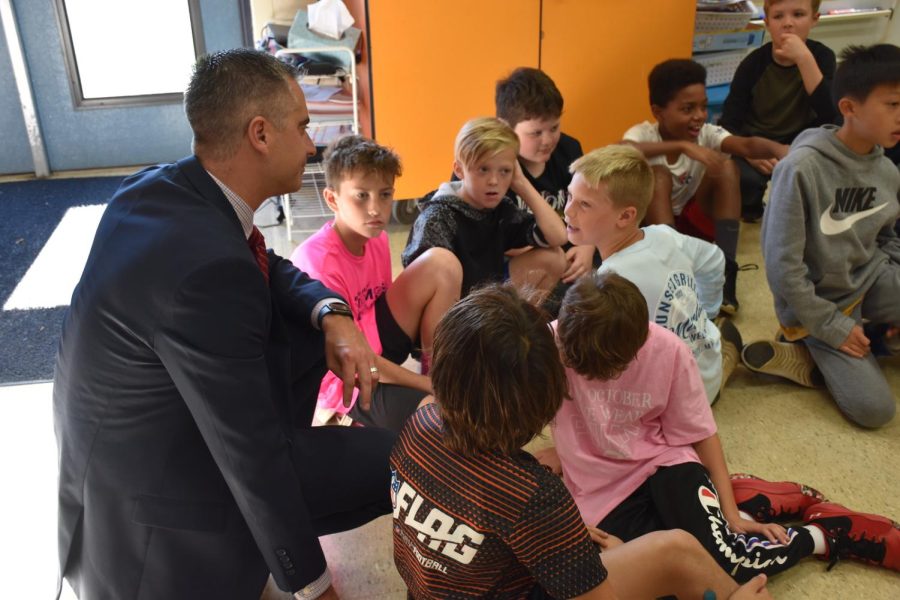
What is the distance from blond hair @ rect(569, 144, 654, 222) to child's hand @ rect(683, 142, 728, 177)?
0.81 m

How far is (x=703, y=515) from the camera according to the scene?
1421 mm

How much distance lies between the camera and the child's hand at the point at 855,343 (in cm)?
205

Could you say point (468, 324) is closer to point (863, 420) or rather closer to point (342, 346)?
point (342, 346)

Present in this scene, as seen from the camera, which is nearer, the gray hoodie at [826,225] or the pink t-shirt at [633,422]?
the pink t-shirt at [633,422]

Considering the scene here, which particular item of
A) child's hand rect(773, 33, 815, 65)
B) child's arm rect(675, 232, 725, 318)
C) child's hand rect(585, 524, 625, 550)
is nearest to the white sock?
child's hand rect(585, 524, 625, 550)

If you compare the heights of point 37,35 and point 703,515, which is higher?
point 37,35

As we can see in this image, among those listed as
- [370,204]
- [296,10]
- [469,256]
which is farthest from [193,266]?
[296,10]

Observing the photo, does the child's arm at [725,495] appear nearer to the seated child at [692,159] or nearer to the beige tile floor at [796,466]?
the beige tile floor at [796,466]

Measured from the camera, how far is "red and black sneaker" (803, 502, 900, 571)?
154 centimetres

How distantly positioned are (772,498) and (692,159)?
1.45m

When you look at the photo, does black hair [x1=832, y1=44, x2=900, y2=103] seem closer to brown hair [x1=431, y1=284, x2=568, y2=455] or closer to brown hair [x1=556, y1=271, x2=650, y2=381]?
brown hair [x1=556, y1=271, x2=650, y2=381]

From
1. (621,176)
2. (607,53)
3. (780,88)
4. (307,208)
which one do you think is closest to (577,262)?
(621,176)

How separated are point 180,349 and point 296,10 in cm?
271

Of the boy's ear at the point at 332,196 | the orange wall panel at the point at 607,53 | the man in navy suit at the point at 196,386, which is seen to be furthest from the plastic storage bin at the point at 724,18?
the man in navy suit at the point at 196,386
